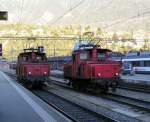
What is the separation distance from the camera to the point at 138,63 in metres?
75.3

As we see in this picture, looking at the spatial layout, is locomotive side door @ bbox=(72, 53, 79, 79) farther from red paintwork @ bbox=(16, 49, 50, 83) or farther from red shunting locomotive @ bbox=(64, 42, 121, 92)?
red paintwork @ bbox=(16, 49, 50, 83)

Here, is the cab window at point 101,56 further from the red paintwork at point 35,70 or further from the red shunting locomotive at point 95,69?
the red paintwork at point 35,70

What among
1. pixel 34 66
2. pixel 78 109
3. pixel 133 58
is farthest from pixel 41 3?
pixel 133 58

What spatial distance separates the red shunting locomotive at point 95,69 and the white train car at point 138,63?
35677 mm

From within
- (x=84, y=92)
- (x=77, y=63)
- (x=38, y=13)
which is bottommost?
(x=84, y=92)

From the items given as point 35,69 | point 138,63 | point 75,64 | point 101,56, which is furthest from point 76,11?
point 138,63

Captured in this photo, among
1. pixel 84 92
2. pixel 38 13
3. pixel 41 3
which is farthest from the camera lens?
pixel 38 13

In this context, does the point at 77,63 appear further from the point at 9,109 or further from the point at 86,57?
the point at 9,109

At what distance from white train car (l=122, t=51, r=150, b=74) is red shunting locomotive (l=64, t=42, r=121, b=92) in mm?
35677

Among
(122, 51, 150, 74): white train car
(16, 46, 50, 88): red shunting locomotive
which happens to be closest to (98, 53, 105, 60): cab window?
(16, 46, 50, 88): red shunting locomotive

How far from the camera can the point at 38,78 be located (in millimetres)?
34125

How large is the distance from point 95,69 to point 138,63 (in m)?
48.8

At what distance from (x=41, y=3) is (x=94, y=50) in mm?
17646

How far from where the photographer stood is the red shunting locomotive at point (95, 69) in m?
27.5
